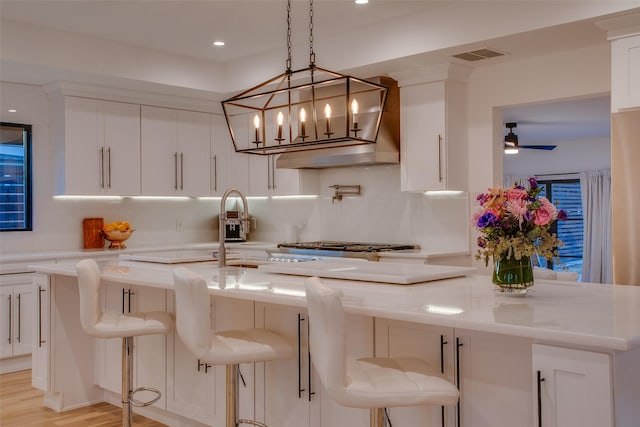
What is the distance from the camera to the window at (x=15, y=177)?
5383 mm

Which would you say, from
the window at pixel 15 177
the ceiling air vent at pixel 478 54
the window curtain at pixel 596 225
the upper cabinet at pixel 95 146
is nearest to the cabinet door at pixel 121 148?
the upper cabinet at pixel 95 146

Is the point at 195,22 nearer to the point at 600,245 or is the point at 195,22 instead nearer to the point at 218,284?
the point at 218,284

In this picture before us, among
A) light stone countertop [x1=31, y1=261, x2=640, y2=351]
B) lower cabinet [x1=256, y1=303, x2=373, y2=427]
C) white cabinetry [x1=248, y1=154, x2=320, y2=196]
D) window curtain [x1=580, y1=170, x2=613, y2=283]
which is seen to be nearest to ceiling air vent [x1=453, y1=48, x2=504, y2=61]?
white cabinetry [x1=248, y1=154, x2=320, y2=196]

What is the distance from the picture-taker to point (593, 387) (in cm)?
166

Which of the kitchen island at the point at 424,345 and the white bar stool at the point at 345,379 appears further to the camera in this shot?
the white bar stool at the point at 345,379

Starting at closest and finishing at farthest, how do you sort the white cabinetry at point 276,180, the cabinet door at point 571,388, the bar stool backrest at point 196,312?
the cabinet door at point 571,388 < the bar stool backrest at point 196,312 < the white cabinetry at point 276,180

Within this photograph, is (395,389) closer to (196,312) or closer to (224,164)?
(196,312)

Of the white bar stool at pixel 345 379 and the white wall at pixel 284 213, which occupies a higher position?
the white wall at pixel 284 213

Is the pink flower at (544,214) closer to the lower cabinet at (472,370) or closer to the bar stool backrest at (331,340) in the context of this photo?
the lower cabinet at (472,370)

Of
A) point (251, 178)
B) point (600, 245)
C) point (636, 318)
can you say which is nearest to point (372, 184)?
point (251, 178)

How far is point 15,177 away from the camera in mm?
5457

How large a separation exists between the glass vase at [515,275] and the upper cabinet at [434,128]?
8.78ft

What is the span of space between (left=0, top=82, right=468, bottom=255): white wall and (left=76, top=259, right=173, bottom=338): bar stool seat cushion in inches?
107

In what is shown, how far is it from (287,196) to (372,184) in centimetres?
100
